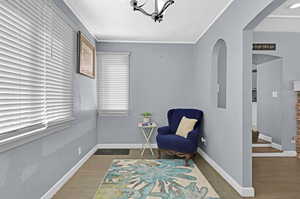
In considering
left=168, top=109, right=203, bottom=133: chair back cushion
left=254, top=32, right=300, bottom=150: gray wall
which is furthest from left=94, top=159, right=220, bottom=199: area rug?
left=254, top=32, right=300, bottom=150: gray wall

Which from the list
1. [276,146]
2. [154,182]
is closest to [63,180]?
[154,182]

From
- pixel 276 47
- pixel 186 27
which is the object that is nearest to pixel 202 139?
pixel 186 27

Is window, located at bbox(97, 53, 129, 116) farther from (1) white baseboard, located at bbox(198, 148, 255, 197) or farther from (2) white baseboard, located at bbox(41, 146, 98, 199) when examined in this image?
(1) white baseboard, located at bbox(198, 148, 255, 197)

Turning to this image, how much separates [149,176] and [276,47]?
395 centimetres

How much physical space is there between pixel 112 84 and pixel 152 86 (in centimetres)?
99

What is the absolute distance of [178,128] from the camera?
434cm

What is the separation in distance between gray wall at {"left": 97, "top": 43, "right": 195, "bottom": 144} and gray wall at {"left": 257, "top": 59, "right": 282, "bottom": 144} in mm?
1971

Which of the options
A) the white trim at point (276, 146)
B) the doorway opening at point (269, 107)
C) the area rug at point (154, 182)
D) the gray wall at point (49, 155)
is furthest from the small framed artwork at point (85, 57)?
the white trim at point (276, 146)

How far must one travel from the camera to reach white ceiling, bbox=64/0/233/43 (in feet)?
10.2

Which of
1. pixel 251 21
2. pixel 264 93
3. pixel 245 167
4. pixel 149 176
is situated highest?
pixel 251 21

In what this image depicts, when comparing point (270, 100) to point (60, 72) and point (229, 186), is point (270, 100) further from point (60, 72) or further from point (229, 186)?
point (60, 72)

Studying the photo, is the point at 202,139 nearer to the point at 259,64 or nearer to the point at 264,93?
the point at 264,93

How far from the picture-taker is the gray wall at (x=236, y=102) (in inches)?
102

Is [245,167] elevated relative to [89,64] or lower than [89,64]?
lower
